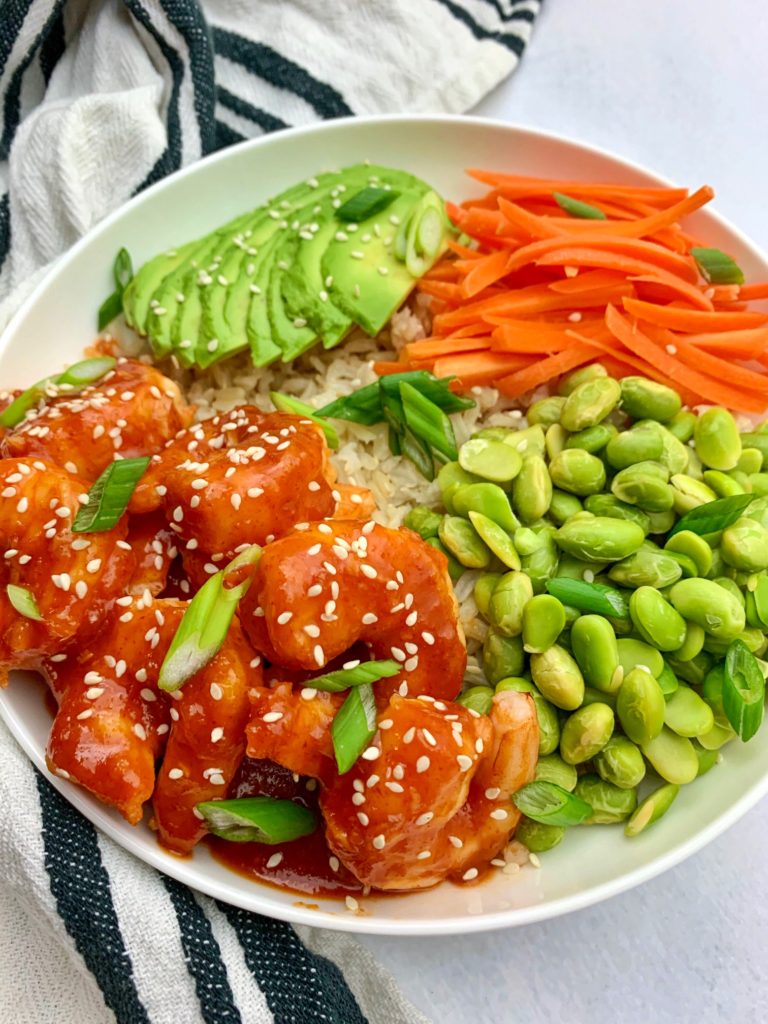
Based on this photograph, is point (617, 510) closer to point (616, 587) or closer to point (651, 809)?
point (616, 587)

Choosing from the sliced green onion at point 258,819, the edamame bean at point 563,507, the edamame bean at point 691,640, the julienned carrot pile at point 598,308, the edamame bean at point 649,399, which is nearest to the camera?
the sliced green onion at point 258,819

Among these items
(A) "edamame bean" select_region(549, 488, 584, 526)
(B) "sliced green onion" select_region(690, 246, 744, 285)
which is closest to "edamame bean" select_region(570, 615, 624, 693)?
(A) "edamame bean" select_region(549, 488, 584, 526)

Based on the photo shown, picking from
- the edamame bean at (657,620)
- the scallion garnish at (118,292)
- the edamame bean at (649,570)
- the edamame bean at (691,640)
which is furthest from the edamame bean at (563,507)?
the scallion garnish at (118,292)

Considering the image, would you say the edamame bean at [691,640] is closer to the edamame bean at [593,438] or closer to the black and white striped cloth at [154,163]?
the edamame bean at [593,438]

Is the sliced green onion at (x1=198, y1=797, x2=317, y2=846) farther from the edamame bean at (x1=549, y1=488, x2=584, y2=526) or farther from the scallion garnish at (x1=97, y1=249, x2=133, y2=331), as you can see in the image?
the scallion garnish at (x1=97, y1=249, x2=133, y2=331)

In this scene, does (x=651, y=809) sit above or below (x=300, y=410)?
below

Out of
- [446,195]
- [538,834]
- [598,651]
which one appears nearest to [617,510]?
[598,651]
